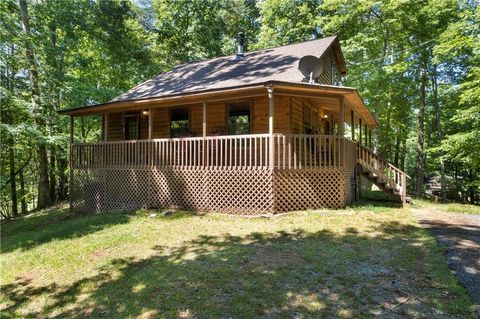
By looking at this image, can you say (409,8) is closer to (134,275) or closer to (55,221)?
(134,275)

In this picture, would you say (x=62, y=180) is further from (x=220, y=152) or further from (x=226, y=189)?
(x=226, y=189)

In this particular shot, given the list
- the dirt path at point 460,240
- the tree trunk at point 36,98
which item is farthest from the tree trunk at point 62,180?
the dirt path at point 460,240

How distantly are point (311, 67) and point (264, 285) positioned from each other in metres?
7.38

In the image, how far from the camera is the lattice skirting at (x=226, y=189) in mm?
8930

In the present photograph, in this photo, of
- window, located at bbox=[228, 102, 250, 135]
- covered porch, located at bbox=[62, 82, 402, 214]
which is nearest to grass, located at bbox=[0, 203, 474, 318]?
covered porch, located at bbox=[62, 82, 402, 214]

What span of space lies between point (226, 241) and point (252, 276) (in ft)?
6.51

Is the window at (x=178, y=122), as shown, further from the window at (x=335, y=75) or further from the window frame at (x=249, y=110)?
the window at (x=335, y=75)

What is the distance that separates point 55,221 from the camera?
11.4 meters

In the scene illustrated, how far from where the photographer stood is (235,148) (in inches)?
361

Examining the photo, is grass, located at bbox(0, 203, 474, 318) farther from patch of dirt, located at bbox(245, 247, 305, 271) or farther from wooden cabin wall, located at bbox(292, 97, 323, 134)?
wooden cabin wall, located at bbox(292, 97, 323, 134)

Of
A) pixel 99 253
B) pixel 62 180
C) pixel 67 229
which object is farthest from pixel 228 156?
pixel 62 180

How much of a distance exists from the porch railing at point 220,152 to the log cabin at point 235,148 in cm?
4

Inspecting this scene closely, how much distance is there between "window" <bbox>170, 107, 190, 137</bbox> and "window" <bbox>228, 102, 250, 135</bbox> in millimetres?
1938

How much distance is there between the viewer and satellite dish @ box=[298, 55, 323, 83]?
9781mm
